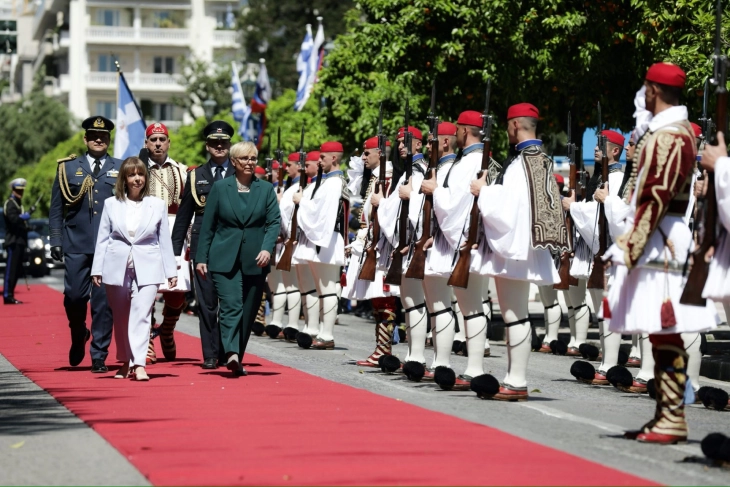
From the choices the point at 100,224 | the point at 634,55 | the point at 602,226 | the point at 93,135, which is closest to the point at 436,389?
the point at 602,226

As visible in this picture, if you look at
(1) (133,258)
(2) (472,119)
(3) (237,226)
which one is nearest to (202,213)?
(3) (237,226)

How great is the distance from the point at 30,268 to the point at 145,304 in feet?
110

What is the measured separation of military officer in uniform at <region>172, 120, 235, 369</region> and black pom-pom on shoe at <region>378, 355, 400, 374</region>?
57.1 inches

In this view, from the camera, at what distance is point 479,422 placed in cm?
1002

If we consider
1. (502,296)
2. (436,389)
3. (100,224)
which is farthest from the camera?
(100,224)

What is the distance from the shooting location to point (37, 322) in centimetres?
2289

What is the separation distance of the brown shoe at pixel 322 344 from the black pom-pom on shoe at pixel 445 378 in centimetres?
553

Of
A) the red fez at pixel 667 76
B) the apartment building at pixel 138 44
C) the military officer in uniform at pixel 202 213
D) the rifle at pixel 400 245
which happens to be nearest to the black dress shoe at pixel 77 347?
the military officer in uniform at pixel 202 213

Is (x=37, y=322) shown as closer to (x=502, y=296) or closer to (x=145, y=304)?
(x=145, y=304)

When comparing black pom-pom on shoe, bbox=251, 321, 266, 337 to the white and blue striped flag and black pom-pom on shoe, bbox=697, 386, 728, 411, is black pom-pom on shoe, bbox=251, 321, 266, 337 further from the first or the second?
the white and blue striped flag

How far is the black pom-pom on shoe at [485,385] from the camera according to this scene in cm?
1137

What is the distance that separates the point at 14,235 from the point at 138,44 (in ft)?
250

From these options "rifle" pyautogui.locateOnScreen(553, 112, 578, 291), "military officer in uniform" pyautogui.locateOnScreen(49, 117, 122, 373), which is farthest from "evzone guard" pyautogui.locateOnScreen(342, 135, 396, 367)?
"military officer in uniform" pyautogui.locateOnScreen(49, 117, 122, 373)

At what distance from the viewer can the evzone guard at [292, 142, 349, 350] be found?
17859 millimetres
